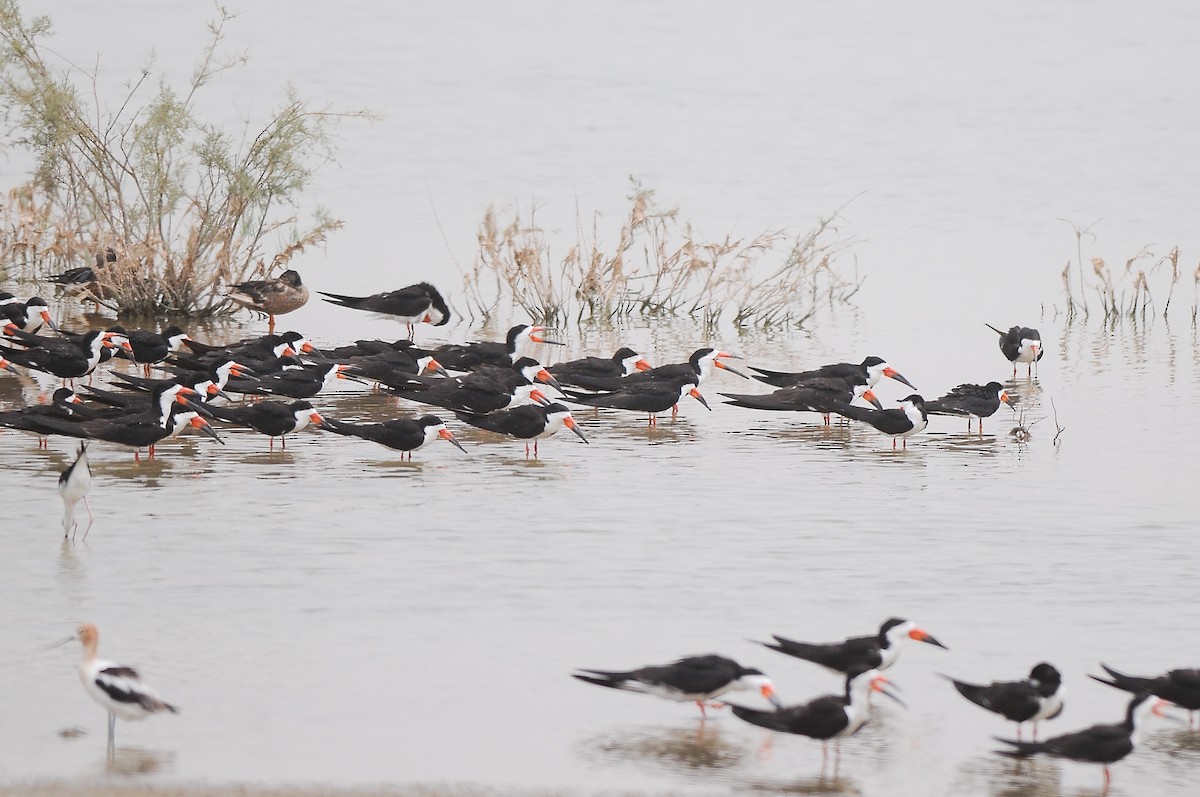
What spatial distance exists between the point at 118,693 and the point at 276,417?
607cm

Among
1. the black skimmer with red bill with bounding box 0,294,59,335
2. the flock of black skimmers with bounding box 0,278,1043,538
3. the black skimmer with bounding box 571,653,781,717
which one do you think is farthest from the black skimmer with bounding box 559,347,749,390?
the black skimmer with bounding box 571,653,781,717

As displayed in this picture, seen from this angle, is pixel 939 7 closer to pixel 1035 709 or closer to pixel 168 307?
pixel 168 307

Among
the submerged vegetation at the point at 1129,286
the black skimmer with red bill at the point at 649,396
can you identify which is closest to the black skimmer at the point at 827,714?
the black skimmer with red bill at the point at 649,396

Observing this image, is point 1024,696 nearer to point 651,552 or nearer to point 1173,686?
point 1173,686

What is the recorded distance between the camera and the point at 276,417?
42.4 ft

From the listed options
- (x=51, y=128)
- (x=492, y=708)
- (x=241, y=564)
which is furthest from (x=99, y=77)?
(x=492, y=708)

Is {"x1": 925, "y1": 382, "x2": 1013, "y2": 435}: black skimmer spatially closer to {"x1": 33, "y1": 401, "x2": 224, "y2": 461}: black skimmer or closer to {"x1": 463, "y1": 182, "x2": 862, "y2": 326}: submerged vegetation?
{"x1": 463, "y1": 182, "x2": 862, "y2": 326}: submerged vegetation

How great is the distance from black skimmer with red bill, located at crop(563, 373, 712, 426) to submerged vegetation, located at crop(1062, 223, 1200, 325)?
5.78m

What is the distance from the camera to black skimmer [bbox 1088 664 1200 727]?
7513 millimetres

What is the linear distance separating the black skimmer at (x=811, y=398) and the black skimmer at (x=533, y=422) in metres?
1.75

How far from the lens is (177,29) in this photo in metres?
39.3

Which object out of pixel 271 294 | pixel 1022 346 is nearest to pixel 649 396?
pixel 1022 346

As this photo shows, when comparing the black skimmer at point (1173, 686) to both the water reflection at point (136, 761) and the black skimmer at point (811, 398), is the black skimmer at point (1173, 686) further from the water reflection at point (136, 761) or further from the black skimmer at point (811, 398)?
the black skimmer at point (811, 398)

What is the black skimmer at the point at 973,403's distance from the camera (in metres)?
13.9
